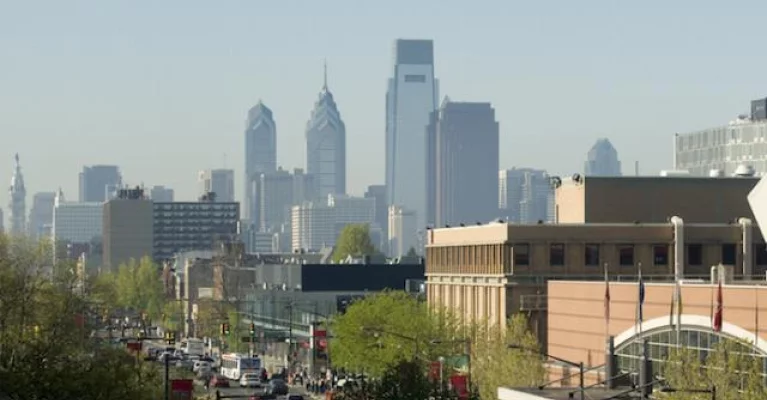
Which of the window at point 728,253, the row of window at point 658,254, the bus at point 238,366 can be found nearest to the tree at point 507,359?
the row of window at point 658,254

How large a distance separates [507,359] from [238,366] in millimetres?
66697

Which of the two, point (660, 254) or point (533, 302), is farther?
point (533, 302)

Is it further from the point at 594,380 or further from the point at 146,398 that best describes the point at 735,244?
the point at 146,398

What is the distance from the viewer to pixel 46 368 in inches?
3189

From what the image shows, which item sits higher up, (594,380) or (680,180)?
(680,180)

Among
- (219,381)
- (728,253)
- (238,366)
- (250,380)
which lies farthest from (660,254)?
(238,366)

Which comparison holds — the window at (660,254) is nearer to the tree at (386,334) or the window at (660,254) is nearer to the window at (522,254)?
the window at (522,254)

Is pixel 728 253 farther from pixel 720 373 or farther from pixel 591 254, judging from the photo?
pixel 720 373

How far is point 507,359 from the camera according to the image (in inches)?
4461

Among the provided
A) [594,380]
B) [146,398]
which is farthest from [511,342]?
[146,398]

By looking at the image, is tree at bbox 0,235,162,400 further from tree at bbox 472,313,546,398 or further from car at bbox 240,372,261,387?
car at bbox 240,372,261,387

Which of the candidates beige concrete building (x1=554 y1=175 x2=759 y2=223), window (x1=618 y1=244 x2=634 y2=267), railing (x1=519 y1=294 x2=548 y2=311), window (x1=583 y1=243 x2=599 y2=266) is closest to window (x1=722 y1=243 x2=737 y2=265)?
window (x1=618 y1=244 x2=634 y2=267)

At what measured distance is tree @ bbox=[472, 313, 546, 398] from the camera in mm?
111000

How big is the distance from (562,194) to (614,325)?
116ft
